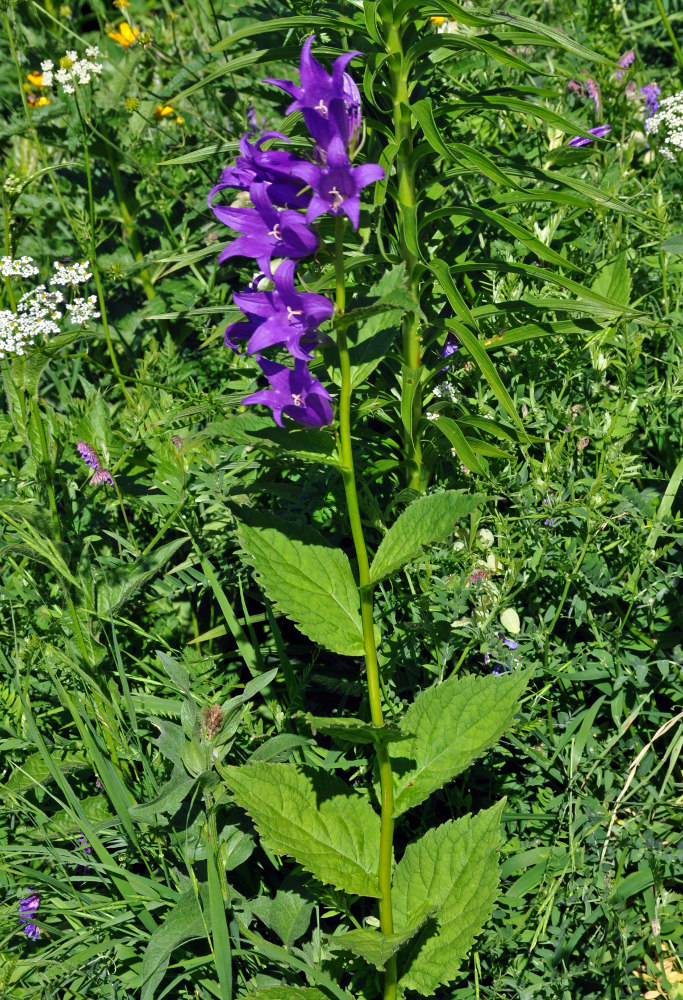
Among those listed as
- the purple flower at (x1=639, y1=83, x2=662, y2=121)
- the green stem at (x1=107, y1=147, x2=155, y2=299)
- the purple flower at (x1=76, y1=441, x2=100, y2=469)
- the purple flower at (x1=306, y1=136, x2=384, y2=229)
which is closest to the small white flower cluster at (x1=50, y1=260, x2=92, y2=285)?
the purple flower at (x1=76, y1=441, x2=100, y2=469)

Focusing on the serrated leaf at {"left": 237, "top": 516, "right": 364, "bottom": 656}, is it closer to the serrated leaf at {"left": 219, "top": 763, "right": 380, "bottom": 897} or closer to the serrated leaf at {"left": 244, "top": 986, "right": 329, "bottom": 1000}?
the serrated leaf at {"left": 219, "top": 763, "right": 380, "bottom": 897}

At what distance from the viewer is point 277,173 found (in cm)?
150

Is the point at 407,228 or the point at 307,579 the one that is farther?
the point at 407,228

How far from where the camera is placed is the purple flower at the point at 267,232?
1.46 m

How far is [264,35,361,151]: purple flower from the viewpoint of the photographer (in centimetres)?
138

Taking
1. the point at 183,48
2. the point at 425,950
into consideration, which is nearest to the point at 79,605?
the point at 425,950

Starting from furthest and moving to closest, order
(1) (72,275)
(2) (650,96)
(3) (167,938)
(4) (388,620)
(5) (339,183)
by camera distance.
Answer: (2) (650,96), (1) (72,275), (4) (388,620), (3) (167,938), (5) (339,183)

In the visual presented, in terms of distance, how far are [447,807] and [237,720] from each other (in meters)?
0.64

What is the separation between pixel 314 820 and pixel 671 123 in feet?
6.89

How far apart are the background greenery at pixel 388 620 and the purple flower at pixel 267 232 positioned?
299 mm

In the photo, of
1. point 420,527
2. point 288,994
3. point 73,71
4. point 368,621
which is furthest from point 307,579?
point 73,71

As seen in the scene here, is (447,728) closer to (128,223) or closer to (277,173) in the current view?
(277,173)

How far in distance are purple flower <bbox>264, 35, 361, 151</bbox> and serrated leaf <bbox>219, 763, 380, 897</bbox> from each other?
1.17 m

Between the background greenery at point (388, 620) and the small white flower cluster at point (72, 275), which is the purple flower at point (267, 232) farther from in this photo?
the small white flower cluster at point (72, 275)
